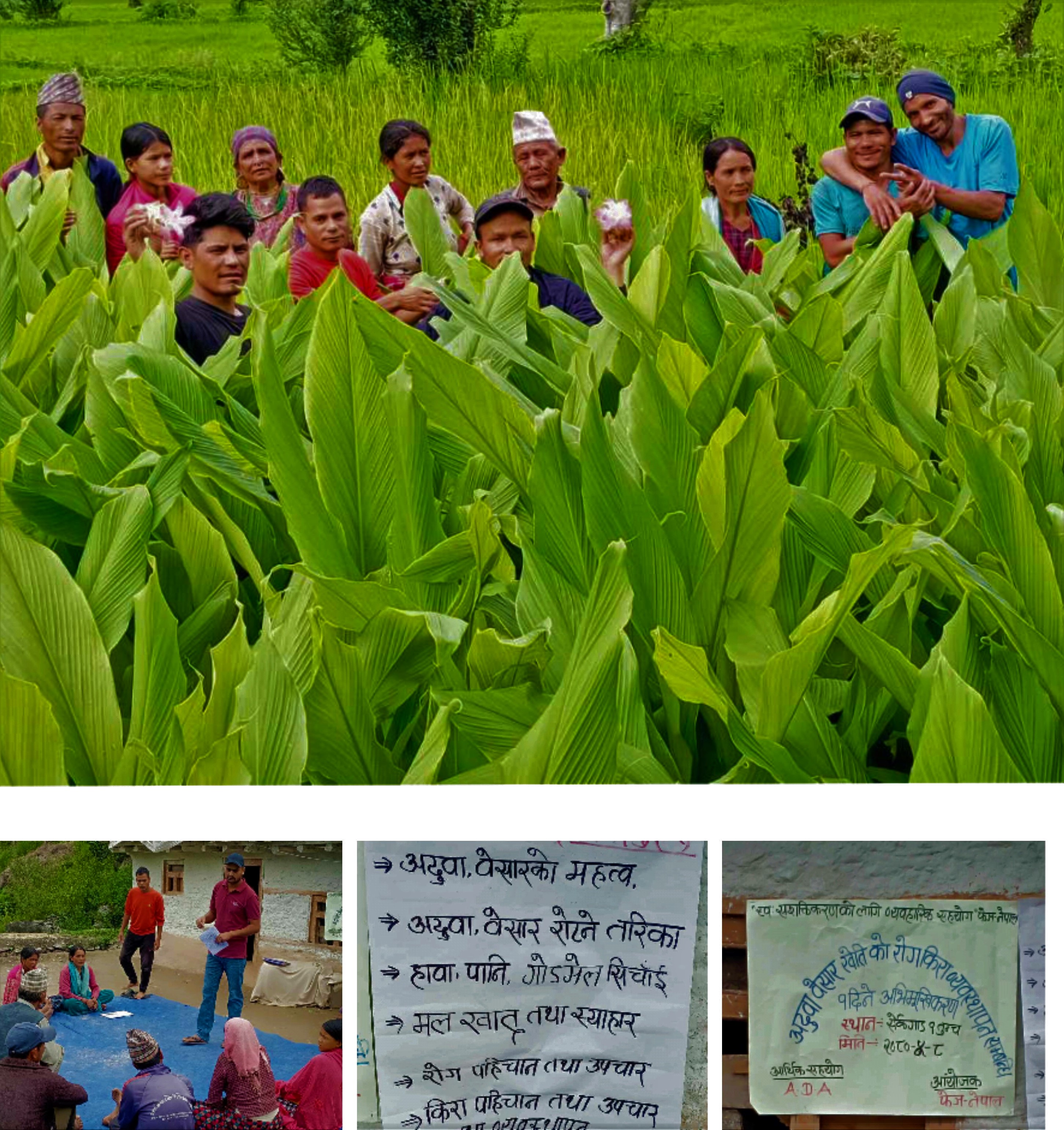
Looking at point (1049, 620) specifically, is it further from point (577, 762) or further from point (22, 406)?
point (22, 406)

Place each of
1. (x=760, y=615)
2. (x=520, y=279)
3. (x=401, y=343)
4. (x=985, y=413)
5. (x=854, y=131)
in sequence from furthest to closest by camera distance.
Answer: (x=854, y=131), (x=520, y=279), (x=985, y=413), (x=401, y=343), (x=760, y=615)

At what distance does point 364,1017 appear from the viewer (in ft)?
2.89

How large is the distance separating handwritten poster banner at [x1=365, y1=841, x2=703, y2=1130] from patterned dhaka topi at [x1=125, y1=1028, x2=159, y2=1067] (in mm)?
121

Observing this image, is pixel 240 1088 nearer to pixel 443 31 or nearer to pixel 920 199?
pixel 920 199

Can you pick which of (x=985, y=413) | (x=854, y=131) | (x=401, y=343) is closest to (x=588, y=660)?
(x=401, y=343)

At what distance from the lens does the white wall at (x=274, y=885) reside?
870mm

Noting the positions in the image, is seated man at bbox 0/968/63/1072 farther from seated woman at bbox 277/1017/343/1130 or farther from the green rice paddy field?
the green rice paddy field

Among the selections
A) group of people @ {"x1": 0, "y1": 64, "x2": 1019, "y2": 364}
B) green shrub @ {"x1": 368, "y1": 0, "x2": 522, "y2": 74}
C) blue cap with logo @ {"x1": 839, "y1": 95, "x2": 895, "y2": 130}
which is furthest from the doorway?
green shrub @ {"x1": 368, "y1": 0, "x2": 522, "y2": 74}

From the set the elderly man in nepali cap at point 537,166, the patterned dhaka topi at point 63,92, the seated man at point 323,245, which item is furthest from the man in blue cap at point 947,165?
the patterned dhaka topi at point 63,92

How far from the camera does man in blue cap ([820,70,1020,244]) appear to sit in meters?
3.79

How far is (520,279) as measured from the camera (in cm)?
219

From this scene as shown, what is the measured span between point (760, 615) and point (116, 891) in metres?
0.50

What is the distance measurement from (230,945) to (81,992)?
0.08 metres

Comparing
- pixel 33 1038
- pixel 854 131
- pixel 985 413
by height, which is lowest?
pixel 33 1038
